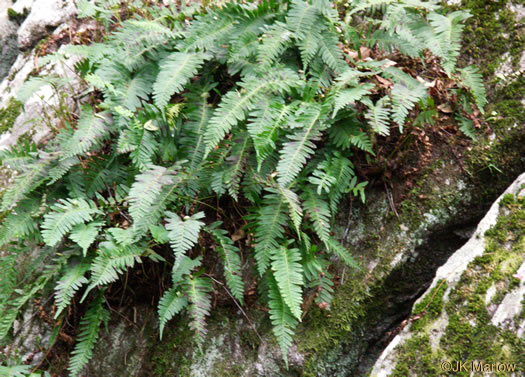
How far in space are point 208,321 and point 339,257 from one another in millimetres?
1141

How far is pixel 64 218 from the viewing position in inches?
118

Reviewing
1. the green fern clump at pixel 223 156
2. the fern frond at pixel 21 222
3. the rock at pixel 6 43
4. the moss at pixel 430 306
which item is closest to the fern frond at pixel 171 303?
the green fern clump at pixel 223 156

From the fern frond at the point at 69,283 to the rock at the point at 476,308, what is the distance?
6.96ft

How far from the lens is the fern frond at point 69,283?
116 inches

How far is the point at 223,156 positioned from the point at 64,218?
121 centimetres

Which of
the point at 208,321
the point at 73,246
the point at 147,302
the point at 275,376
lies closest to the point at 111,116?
the point at 73,246

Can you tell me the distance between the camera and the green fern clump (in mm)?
2996

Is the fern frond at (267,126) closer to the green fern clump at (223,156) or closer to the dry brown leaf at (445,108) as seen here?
the green fern clump at (223,156)

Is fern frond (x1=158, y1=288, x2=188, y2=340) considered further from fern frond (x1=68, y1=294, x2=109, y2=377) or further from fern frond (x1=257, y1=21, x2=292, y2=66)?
fern frond (x1=257, y1=21, x2=292, y2=66)

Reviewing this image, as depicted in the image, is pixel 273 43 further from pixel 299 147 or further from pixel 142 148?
pixel 142 148

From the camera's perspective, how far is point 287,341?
2873mm

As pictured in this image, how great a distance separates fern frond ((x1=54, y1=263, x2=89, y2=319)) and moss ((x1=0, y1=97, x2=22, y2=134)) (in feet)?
7.09

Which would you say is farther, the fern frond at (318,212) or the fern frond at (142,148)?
the fern frond at (142,148)

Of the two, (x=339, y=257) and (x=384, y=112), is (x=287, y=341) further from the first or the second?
(x=384, y=112)
